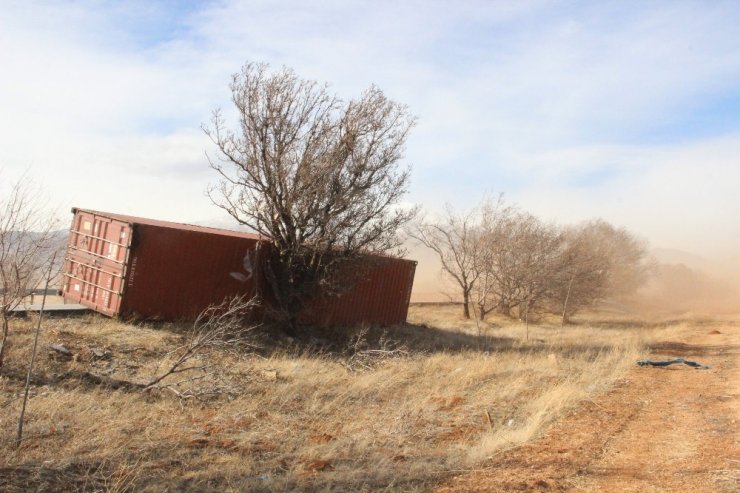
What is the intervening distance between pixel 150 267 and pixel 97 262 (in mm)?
1425

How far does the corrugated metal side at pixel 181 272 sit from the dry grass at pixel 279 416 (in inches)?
30.2

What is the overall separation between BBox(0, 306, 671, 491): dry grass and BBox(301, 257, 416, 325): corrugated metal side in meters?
2.73

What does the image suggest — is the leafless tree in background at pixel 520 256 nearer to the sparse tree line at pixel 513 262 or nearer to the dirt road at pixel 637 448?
the sparse tree line at pixel 513 262

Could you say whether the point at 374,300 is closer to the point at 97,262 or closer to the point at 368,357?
the point at 368,357

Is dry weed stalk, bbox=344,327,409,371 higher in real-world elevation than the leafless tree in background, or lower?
lower

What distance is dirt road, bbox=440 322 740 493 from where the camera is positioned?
5668 millimetres

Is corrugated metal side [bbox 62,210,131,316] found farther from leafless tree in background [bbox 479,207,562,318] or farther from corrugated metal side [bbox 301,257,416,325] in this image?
leafless tree in background [bbox 479,207,562,318]

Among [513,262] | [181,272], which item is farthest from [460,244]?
[181,272]

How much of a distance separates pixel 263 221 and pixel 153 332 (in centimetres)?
363

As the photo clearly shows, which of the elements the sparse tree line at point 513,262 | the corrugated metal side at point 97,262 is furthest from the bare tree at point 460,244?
the corrugated metal side at point 97,262

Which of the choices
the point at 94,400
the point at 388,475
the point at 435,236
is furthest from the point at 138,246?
the point at 435,236

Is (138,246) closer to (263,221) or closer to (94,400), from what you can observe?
(263,221)

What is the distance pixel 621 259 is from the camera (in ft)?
156

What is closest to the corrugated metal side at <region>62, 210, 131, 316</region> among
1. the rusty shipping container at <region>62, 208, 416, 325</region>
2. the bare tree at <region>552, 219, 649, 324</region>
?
the rusty shipping container at <region>62, 208, 416, 325</region>
